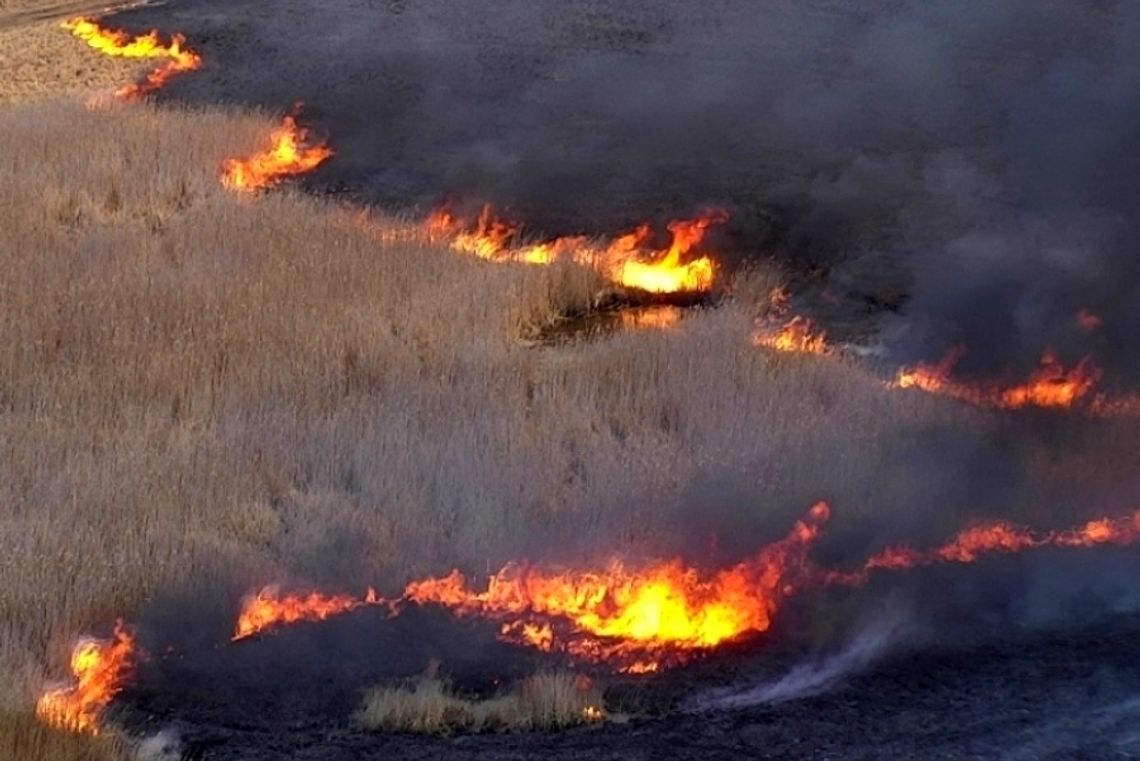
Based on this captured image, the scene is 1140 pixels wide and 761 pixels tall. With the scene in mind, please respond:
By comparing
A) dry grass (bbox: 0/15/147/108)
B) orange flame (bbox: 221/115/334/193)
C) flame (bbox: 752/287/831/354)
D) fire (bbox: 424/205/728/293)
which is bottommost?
dry grass (bbox: 0/15/147/108)

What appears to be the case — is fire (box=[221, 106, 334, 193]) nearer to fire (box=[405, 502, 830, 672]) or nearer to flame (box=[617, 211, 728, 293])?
flame (box=[617, 211, 728, 293])

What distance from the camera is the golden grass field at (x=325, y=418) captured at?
6125 mm

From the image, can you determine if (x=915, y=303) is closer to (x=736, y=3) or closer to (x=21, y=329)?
(x=21, y=329)

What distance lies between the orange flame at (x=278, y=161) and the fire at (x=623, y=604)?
686 cm

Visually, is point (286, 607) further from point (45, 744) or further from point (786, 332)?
point (786, 332)

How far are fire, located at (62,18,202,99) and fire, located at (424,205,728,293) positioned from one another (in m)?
5.91

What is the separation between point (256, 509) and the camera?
6516 millimetres

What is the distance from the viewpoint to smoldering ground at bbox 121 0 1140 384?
980 centimetres

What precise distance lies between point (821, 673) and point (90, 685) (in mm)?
2595

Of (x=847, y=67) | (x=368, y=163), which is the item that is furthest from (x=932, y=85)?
(x=368, y=163)

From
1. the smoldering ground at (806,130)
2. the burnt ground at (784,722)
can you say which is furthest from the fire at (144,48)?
the burnt ground at (784,722)

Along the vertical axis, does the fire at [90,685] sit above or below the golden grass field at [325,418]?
above

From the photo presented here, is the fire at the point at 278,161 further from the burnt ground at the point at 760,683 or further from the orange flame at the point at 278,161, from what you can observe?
the burnt ground at the point at 760,683

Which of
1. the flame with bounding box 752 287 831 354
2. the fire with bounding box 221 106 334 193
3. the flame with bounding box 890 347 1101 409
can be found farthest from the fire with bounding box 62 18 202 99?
the flame with bounding box 890 347 1101 409
